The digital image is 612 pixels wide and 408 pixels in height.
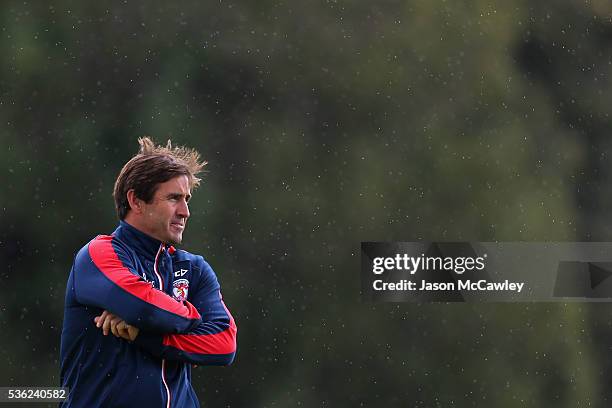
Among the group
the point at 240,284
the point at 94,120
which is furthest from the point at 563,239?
the point at 94,120

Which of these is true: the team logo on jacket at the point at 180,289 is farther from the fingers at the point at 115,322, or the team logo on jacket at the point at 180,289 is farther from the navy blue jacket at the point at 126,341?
the fingers at the point at 115,322

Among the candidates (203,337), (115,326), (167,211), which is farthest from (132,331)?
(167,211)

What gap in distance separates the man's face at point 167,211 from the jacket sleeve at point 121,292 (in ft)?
0.35

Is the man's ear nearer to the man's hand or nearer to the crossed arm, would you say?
the crossed arm

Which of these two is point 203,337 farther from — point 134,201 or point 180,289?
point 134,201

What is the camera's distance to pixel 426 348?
5773mm

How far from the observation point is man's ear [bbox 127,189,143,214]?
2.45 meters

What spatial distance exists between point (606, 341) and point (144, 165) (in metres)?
4.38

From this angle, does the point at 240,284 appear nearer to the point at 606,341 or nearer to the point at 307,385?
the point at 307,385

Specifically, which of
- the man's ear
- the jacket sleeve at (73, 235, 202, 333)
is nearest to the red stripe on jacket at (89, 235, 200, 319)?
the jacket sleeve at (73, 235, 202, 333)

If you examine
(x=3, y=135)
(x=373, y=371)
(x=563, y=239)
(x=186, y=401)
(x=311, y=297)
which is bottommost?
(x=186, y=401)

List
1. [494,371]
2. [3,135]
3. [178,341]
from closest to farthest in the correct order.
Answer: [178,341] → [3,135] → [494,371]

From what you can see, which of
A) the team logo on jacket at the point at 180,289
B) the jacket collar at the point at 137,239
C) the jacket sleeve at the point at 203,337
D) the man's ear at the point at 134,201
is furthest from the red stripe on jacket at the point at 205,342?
the man's ear at the point at 134,201

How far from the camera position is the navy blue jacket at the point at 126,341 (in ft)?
7.72
